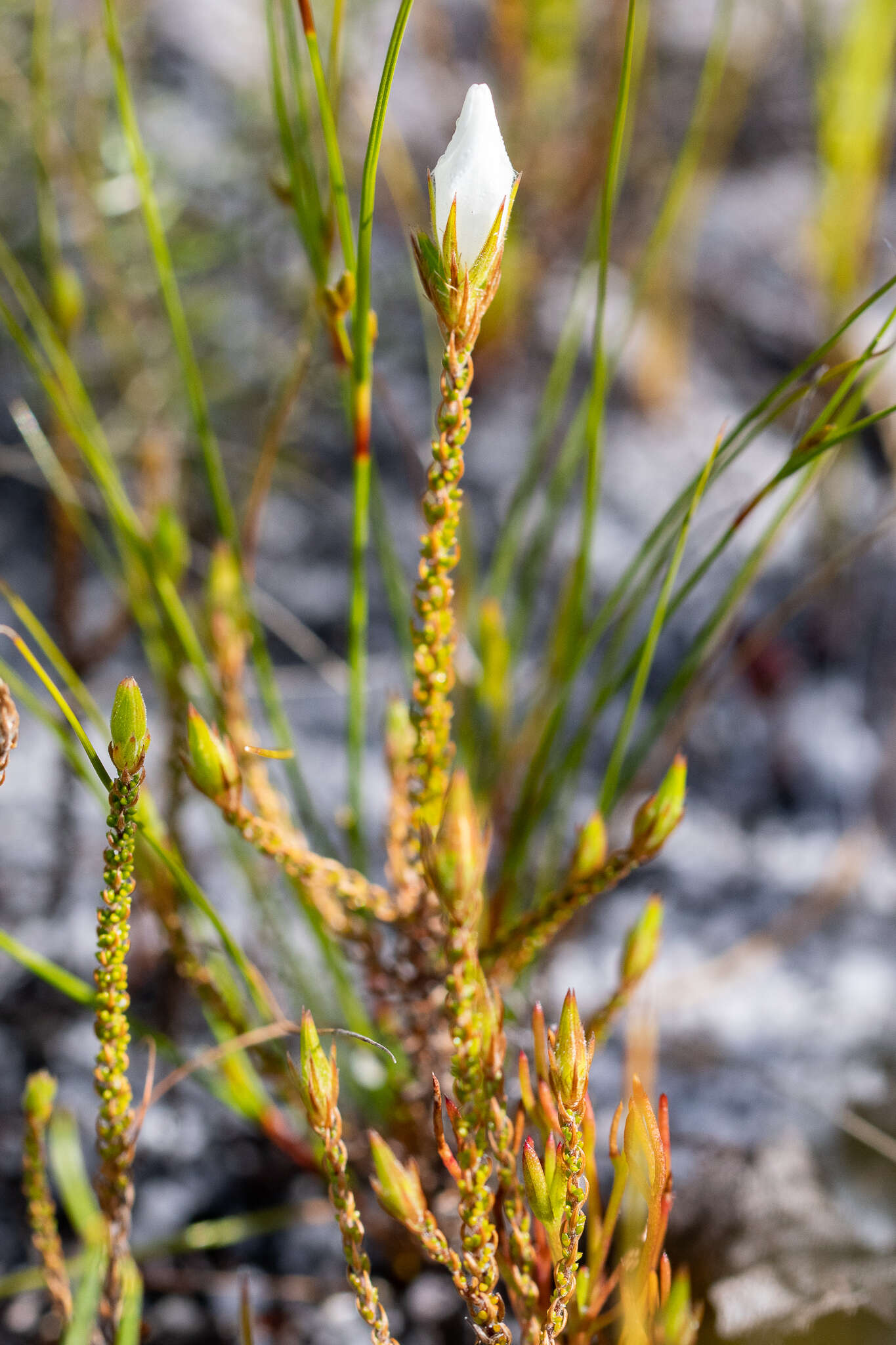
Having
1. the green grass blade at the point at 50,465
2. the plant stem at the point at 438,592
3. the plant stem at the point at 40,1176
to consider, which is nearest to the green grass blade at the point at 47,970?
the plant stem at the point at 40,1176

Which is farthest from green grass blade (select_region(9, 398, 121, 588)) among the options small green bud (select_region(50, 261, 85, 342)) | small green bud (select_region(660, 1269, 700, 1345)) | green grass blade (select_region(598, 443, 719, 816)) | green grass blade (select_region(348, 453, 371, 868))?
small green bud (select_region(660, 1269, 700, 1345))

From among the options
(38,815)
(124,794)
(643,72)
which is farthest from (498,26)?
(124,794)

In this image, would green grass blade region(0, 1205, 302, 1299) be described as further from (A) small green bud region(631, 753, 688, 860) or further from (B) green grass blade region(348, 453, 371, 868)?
(A) small green bud region(631, 753, 688, 860)

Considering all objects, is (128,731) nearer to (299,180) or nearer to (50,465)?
(299,180)

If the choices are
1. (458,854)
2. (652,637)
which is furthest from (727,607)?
(458,854)

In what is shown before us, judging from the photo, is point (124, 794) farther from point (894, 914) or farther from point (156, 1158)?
point (894, 914)

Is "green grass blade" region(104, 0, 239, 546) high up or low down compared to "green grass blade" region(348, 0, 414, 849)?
up

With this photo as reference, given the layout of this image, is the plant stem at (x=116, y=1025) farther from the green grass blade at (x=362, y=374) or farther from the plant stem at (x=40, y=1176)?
the green grass blade at (x=362, y=374)
